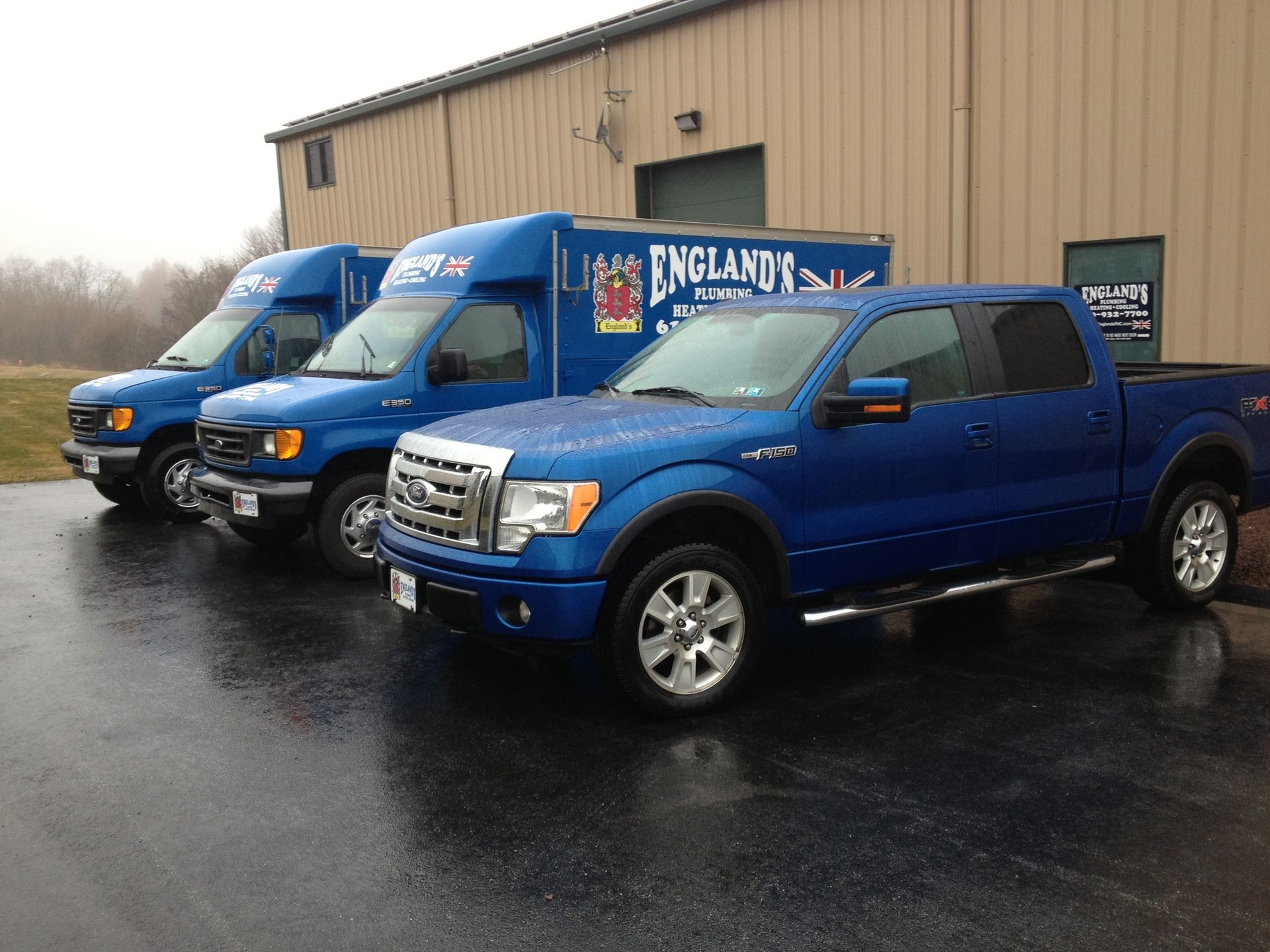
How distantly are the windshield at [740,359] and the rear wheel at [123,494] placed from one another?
→ 25.1ft

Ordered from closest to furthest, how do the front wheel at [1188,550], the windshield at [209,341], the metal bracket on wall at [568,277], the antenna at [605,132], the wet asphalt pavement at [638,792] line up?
1. the wet asphalt pavement at [638,792]
2. the front wheel at [1188,550]
3. the metal bracket on wall at [568,277]
4. the windshield at [209,341]
5. the antenna at [605,132]

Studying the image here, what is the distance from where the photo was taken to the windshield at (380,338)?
8680 mm

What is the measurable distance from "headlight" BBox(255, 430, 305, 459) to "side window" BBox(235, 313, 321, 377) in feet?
9.56

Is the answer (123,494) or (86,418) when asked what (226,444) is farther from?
(123,494)

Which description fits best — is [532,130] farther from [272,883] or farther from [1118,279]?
[272,883]

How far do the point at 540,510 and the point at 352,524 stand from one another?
3.86 m

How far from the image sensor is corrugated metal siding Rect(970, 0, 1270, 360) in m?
10.2

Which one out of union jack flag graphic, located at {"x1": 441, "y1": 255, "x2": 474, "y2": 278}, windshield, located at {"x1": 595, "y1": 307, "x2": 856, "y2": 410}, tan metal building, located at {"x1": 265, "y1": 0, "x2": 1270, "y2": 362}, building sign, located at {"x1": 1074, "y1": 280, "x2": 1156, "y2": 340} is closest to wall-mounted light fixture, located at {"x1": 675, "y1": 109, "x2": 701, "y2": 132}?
tan metal building, located at {"x1": 265, "y1": 0, "x2": 1270, "y2": 362}

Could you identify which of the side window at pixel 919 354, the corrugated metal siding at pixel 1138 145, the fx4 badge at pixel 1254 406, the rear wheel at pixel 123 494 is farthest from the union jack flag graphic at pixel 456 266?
the corrugated metal siding at pixel 1138 145

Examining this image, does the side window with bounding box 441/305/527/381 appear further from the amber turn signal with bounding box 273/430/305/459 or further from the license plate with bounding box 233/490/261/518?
the license plate with bounding box 233/490/261/518

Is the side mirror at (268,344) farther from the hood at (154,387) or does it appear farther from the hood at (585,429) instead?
the hood at (585,429)

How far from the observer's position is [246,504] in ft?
27.1

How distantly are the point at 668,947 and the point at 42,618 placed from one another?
5.75 meters

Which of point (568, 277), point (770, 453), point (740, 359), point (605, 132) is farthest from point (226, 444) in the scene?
point (605, 132)
